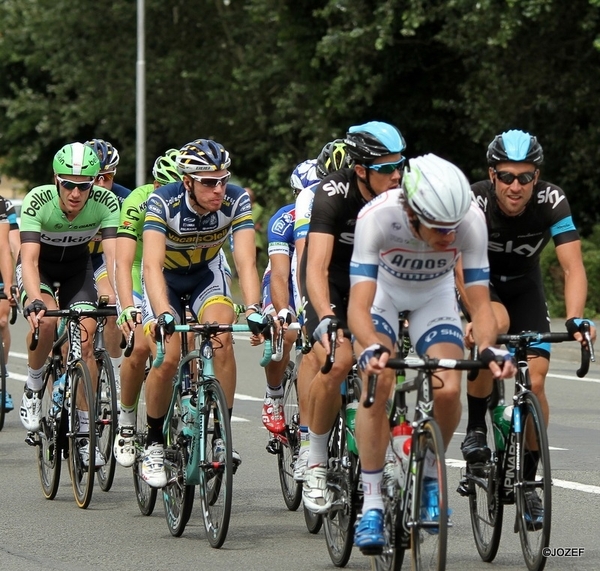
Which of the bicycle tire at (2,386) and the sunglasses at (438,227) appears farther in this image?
the bicycle tire at (2,386)

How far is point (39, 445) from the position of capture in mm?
9344

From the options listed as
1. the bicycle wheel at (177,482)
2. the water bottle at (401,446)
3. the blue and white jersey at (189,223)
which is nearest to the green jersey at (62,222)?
the blue and white jersey at (189,223)

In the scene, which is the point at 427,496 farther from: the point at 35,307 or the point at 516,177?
the point at 35,307

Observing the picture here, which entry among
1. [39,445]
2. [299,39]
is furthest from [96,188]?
[299,39]

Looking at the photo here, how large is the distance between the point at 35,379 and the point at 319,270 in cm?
374

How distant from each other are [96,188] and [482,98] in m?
17.5

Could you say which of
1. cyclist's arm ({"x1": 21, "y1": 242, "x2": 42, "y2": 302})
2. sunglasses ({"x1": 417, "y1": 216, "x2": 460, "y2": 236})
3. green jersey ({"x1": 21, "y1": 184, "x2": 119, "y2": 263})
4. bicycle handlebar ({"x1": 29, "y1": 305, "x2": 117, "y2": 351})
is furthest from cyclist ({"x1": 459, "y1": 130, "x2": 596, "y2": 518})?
green jersey ({"x1": 21, "y1": 184, "x2": 119, "y2": 263})

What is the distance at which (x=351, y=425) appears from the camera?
7.12 m

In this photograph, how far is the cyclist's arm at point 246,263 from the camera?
7.95 meters

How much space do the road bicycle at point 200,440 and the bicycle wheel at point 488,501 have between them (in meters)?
1.13

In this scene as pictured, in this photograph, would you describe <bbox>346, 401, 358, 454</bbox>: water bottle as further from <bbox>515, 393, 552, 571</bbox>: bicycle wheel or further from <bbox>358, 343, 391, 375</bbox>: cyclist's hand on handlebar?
<bbox>358, 343, 391, 375</bbox>: cyclist's hand on handlebar

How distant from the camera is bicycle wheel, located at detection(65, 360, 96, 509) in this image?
8555 millimetres

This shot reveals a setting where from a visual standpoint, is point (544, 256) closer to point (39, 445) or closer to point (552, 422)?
point (552, 422)

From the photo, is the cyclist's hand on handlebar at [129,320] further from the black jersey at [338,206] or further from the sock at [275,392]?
the sock at [275,392]
